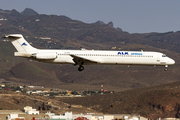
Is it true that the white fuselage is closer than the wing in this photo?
No

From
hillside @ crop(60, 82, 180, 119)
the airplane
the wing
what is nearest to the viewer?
the wing

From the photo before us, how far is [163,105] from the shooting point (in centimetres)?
13562

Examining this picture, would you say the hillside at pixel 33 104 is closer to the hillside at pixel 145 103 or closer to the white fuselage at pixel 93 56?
the hillside at pixel 145 103

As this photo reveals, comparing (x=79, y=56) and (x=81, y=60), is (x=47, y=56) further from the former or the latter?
(x=81, y=60)

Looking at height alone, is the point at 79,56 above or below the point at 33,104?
above

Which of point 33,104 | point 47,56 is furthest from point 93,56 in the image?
point 33,104

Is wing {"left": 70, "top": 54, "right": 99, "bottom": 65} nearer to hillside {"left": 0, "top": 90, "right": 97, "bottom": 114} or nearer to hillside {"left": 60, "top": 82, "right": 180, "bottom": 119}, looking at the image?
hillside {"left": 0, "top": 90, "right": 97, "bottom": 114}

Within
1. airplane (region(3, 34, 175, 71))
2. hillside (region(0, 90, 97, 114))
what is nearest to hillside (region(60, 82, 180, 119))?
hillside (region(0, 90, 97, 114))

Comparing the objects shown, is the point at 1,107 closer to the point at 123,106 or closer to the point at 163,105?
the point at 123,106

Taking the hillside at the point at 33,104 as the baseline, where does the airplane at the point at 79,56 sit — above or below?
above

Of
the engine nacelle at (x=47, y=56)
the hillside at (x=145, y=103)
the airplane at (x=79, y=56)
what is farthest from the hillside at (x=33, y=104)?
the engine nacelle at (x=47, y=56)

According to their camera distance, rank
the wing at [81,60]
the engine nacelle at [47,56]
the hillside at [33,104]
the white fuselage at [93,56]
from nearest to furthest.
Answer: the wing at [81,60], the engine nacelle at [47,56], the white fuselage at [93,56], the hillside at [33,104]

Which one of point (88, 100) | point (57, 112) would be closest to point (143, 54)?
point (57, 112)

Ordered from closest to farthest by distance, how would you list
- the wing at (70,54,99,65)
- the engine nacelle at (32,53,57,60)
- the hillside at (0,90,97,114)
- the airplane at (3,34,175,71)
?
the wing at (70,54,99,65) → the engine nacelle at (32,53,57,60) → the airplane at (3,34,175,71) → the hillside at (0,90,97,114)
